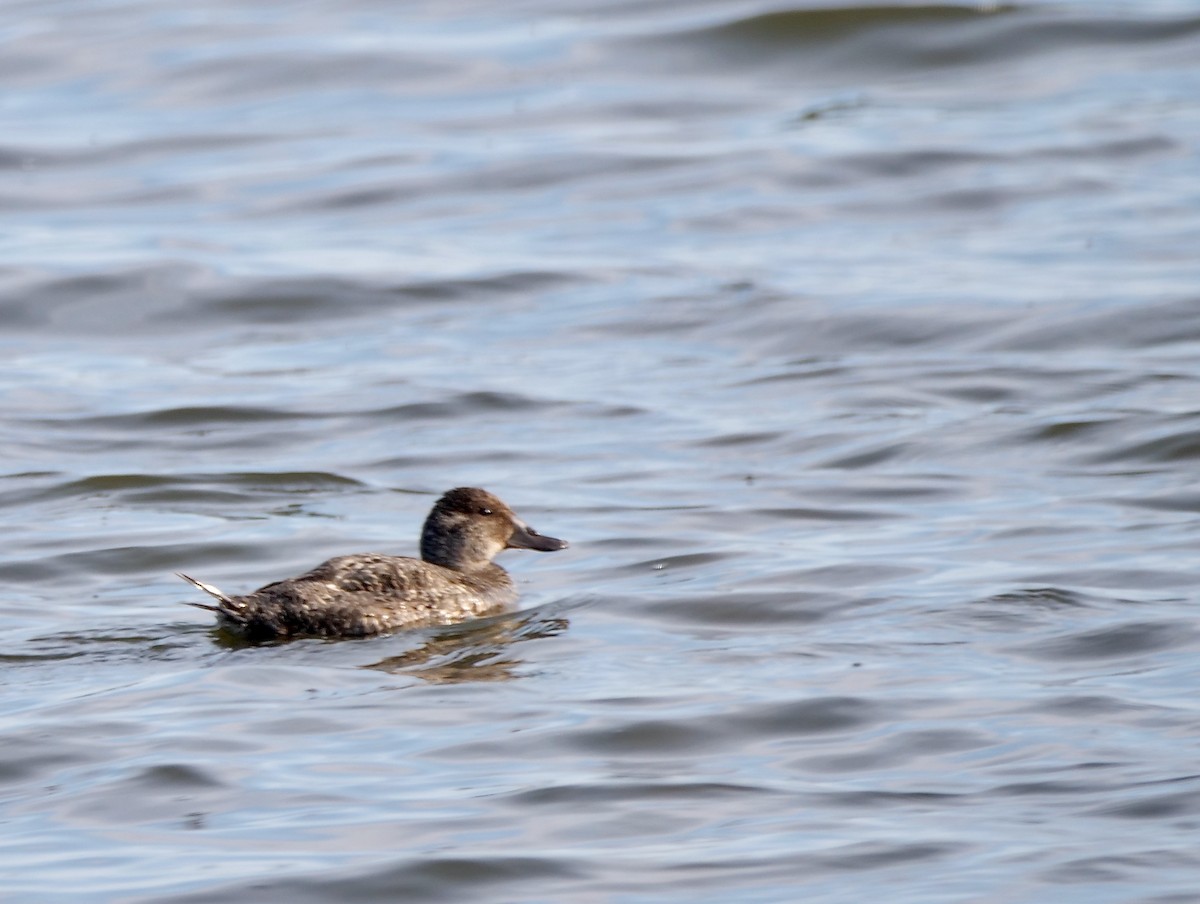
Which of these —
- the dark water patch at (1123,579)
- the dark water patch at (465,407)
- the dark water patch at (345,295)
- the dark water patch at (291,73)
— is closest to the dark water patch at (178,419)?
the dark water patch at (465,407)

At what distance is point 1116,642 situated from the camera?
7.97 m

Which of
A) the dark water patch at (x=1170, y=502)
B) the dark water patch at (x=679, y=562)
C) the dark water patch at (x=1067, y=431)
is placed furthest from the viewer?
the dark water patch at (x=1067, y=431)

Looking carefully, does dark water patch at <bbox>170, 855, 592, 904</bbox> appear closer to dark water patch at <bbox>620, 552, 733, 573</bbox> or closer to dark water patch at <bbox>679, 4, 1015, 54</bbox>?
dark water patch at <bbox>620, 552, 733, 573</bbox>

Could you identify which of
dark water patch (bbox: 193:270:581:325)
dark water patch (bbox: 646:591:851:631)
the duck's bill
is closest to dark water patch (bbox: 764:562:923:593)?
dark water patch (bbox: 646:591:851:631)

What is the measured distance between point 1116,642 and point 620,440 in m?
4.64

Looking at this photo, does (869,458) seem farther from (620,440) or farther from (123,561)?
(123,561)

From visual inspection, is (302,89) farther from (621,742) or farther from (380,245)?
(621,742)

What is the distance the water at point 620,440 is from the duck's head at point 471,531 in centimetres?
24

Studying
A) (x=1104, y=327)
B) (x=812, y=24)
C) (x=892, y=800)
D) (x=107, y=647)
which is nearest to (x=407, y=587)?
(x=107, y=647)

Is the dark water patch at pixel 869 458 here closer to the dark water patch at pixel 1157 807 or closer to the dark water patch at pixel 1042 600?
the dark water patch at pixel 1042 600

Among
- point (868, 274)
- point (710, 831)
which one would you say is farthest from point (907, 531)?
point (868, 274)

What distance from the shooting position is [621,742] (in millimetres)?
6836

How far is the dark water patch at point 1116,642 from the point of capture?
7832mm

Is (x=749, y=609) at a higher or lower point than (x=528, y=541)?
lower
